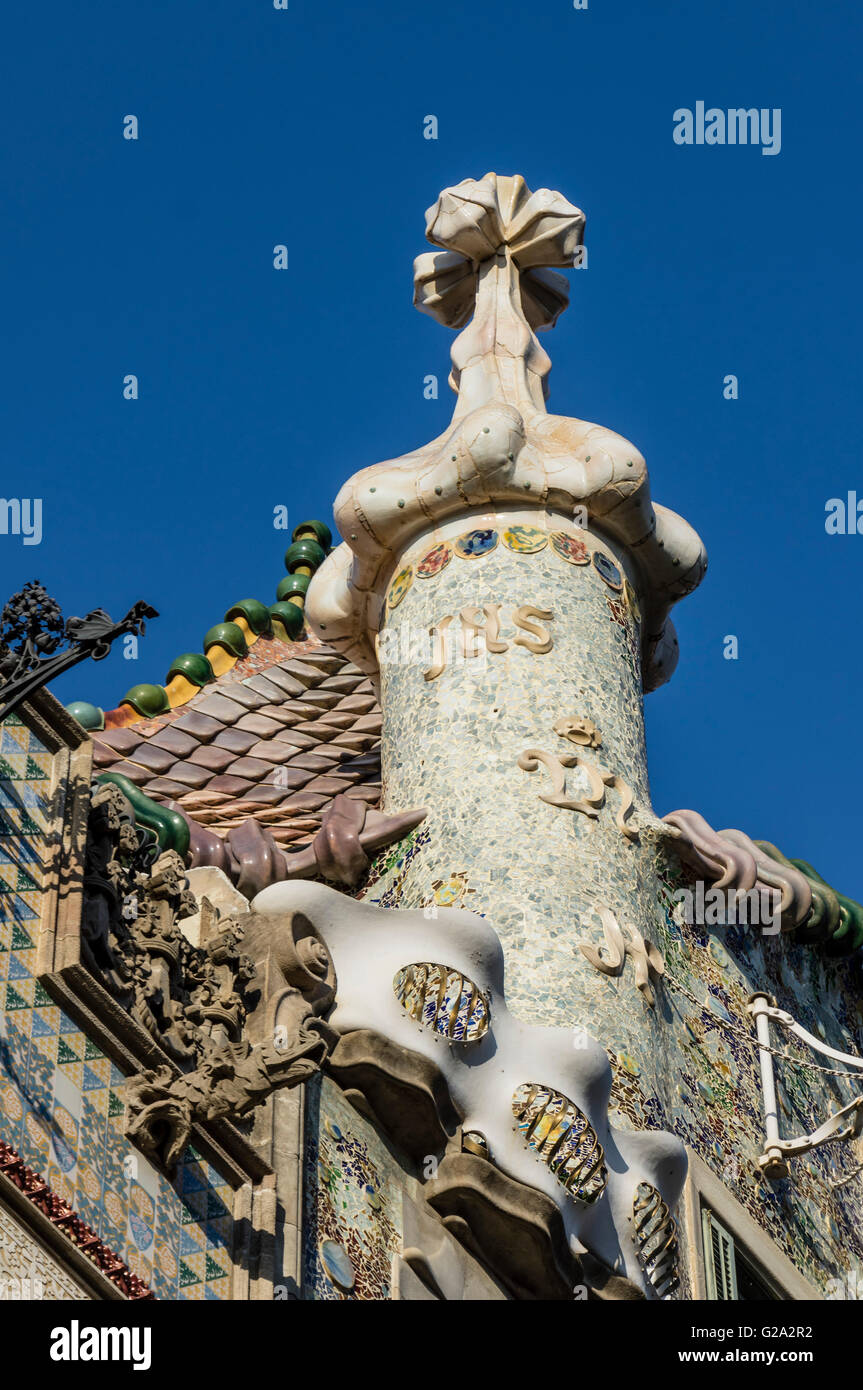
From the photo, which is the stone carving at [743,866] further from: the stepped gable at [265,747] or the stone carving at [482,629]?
the stepped gable at [265,747]

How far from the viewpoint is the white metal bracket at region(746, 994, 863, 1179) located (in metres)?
11.9

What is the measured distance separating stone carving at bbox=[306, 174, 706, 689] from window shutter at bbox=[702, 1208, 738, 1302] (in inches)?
114

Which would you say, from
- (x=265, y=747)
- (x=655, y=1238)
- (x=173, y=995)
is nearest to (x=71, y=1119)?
(x=173, y=995)

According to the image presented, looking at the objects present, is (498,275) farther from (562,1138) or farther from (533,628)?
(562,1138)

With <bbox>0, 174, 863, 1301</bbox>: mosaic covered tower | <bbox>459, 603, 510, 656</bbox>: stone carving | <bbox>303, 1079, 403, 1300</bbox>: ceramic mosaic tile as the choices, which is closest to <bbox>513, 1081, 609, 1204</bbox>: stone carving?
<bbox>0, 174, 863, 1301</bbox>: mosaic covered tower

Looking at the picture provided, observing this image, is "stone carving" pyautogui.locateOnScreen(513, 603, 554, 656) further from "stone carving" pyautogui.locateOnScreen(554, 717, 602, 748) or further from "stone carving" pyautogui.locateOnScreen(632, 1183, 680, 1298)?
"stone carving" pyautogui.locateOnScreen(632, 1183, 680, 1298)

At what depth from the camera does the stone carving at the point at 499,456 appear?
12.7 metres

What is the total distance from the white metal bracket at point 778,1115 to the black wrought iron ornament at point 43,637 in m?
4.31

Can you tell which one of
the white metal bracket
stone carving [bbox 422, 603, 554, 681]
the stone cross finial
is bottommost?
the white metal bracket

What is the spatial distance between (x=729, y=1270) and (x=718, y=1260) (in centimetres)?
7

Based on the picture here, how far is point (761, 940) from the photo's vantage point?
510 inches

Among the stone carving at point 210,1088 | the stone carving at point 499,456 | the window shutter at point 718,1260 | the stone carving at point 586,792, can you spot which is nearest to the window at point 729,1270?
the window shutter at point 718,1260
